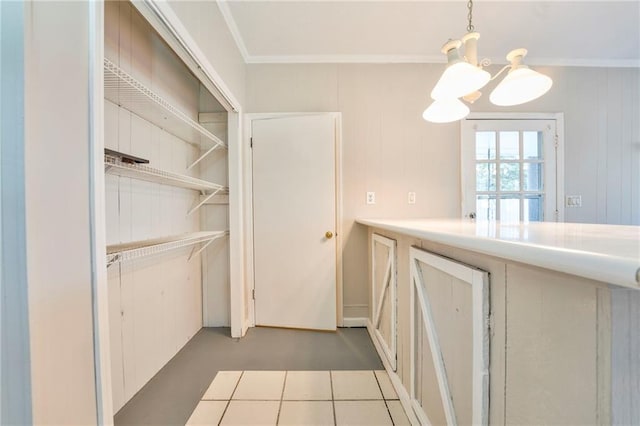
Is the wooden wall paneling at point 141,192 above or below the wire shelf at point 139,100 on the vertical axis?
below

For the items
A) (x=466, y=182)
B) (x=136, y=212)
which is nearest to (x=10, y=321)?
(x=136, y=212)

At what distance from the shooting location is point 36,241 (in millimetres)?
594

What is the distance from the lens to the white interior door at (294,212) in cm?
218

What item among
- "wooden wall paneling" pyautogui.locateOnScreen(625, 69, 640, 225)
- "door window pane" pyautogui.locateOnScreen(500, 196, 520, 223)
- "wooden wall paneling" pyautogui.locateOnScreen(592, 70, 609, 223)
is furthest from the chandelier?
"wooden wall paneling" pyautogui.locateOnScreen(625, 69, 640, 225)

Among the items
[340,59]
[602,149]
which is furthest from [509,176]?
[340,59]

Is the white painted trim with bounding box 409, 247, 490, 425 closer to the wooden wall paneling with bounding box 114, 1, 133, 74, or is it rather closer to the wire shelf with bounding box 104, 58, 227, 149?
the wire shelf with bounding box 104, 58, 227, 149

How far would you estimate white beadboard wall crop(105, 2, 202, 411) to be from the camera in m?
1.27

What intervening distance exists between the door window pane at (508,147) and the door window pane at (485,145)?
80mm

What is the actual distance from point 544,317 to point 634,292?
0.16 metres

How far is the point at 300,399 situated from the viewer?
53.6 inches

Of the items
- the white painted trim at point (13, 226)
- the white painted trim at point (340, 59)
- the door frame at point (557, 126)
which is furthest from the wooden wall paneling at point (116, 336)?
the door frame at point (557, 126)

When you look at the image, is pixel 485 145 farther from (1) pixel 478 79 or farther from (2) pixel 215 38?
(2) pixel 215 38

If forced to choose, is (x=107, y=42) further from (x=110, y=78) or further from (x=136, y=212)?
(x=136, y=212)

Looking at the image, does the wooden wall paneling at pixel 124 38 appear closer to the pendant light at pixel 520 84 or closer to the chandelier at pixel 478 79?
the chandelier at pixel 478 79
